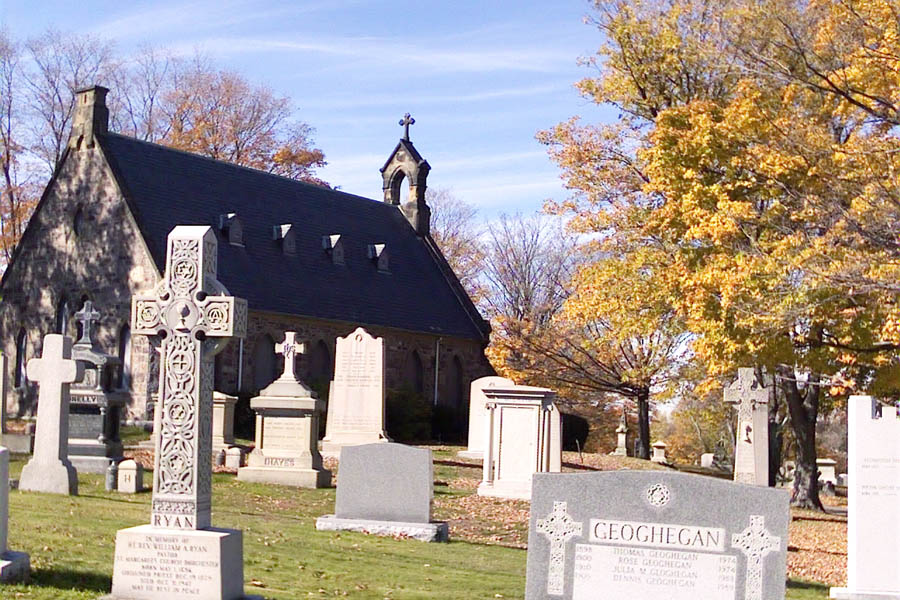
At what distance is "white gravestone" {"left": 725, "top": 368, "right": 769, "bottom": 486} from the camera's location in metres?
24.1

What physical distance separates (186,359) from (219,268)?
2454 centimetres

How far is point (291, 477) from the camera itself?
19.5 m

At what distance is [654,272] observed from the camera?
73.5ft

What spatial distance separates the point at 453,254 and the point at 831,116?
38.3 m

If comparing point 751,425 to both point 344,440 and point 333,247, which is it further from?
point 333,247

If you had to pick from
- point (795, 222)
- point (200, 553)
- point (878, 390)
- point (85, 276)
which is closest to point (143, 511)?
point (200, 553)

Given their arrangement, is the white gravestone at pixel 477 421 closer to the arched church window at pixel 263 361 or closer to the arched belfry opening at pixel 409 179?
the arched church window at pixel 263 361

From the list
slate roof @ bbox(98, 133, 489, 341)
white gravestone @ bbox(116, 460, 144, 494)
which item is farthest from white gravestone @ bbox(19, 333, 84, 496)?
slate roof @ bbox(98, 133, 489, 341)

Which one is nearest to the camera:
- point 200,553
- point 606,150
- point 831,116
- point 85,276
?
point 200,553

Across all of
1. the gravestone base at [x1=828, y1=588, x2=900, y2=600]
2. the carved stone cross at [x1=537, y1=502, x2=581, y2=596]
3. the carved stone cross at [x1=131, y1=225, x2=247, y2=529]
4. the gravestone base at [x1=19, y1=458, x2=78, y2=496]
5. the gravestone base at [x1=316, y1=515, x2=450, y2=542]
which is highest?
the carved stone cross at [x1=131, y1=225, x2=247, y2=529]

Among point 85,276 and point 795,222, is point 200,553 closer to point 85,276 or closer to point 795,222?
point 795,222

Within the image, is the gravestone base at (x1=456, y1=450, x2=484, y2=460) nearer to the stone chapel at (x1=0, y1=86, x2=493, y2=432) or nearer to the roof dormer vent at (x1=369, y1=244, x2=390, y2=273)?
the stone chapel at (x1=0, y1=86, x2=493, y2=432)

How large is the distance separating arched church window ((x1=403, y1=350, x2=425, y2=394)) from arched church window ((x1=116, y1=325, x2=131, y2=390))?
1029cm

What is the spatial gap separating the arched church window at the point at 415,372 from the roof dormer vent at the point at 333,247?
4.07 metres
